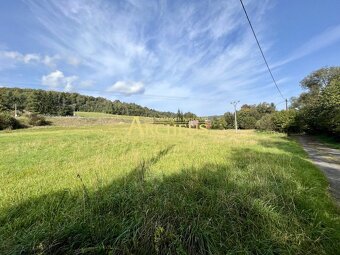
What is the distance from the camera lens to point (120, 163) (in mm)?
8344

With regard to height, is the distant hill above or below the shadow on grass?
above

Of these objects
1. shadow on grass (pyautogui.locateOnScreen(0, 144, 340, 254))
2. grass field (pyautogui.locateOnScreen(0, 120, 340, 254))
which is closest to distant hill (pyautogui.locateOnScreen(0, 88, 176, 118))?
grass field (pyautogui.locateOnScreen(0, 120, 340, 254))

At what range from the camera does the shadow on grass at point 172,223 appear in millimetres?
2934

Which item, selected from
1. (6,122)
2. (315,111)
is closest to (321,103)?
(315,111)

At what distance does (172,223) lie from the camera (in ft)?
11.2

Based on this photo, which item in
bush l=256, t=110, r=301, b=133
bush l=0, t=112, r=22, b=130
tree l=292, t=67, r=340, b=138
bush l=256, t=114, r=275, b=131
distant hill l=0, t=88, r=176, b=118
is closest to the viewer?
tree l=292, t=67, r=340, b=138

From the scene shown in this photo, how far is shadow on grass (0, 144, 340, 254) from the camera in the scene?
293cm

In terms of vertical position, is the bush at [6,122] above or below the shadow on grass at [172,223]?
above

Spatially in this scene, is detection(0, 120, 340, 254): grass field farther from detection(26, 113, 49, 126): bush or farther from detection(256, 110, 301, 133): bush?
detection(26, 113, 49, 126): bush

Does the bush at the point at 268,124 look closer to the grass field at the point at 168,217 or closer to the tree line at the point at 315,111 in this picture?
the tree line at the point at 315,111

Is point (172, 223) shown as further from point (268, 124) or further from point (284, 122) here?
point (268, 124)

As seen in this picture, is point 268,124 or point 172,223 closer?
point 172,223

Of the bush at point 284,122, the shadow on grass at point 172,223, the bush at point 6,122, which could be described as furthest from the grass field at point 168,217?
the bush at point 284,122

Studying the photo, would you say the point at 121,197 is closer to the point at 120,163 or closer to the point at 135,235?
the point at 135,235
